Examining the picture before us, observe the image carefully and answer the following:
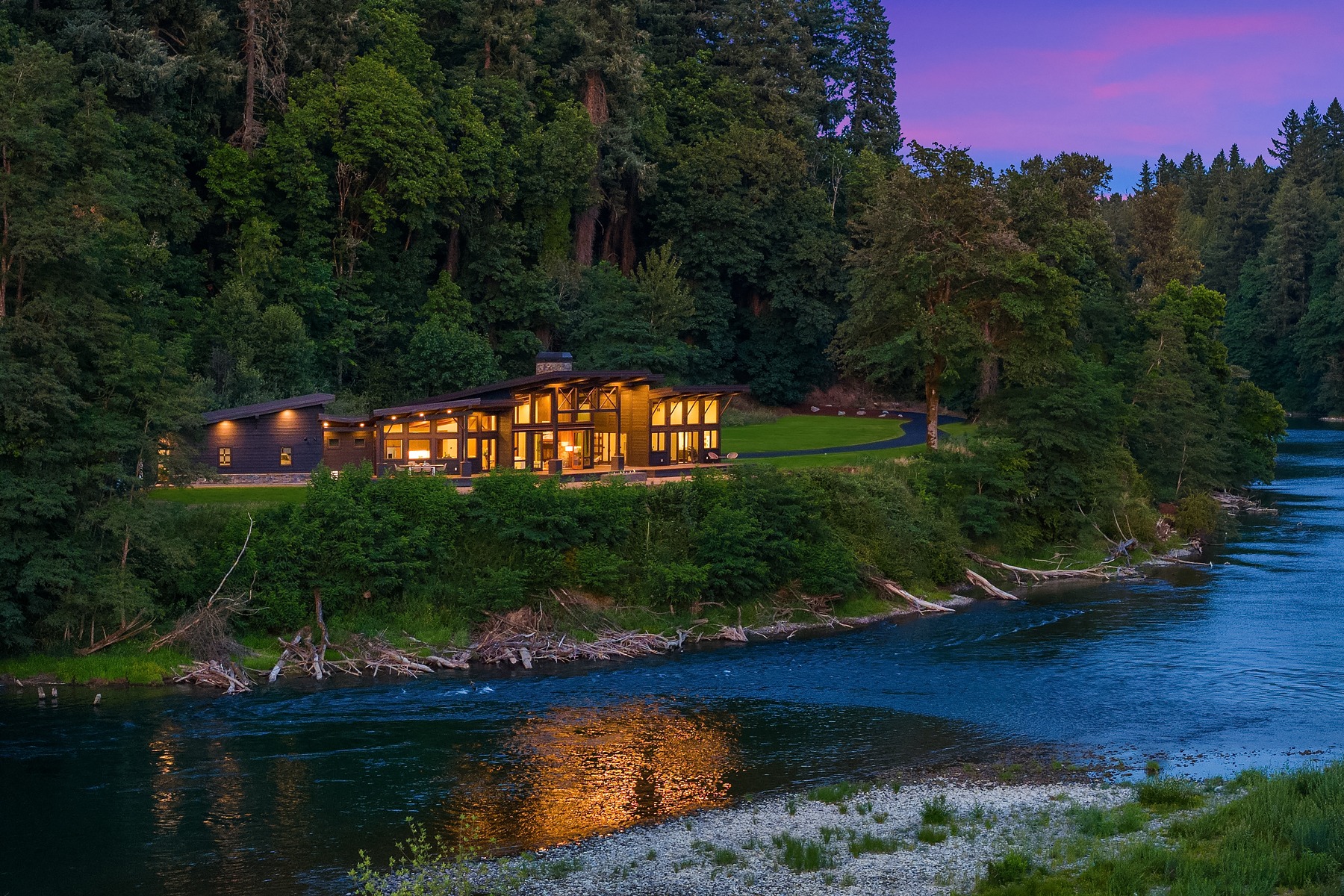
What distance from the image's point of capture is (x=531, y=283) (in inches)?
2904

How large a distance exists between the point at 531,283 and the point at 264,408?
28667mm

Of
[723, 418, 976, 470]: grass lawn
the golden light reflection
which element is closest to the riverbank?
the golden light reflection

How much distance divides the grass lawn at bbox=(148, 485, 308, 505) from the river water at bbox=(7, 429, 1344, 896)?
9548 mm

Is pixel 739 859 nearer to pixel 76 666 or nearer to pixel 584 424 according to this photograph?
pixel 76 666

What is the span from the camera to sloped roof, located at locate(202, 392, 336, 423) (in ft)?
154

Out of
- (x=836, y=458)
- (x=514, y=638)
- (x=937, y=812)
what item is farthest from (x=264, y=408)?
(x=937, y=812)

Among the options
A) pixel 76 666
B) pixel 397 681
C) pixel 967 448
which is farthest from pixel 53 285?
pixel 967 448

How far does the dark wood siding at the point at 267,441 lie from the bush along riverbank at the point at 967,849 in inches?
1156

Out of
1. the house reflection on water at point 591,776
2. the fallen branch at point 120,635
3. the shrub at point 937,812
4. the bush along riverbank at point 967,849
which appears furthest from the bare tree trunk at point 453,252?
the shrub at point 937,812

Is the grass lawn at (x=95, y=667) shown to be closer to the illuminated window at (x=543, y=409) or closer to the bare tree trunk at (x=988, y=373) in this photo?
the illuminated window at (x=543, y=409)

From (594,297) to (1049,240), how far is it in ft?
94.0

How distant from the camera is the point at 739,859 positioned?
778 inches

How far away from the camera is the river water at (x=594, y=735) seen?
22.2 metres

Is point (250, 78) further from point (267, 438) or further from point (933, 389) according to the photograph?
point (933, 389)
